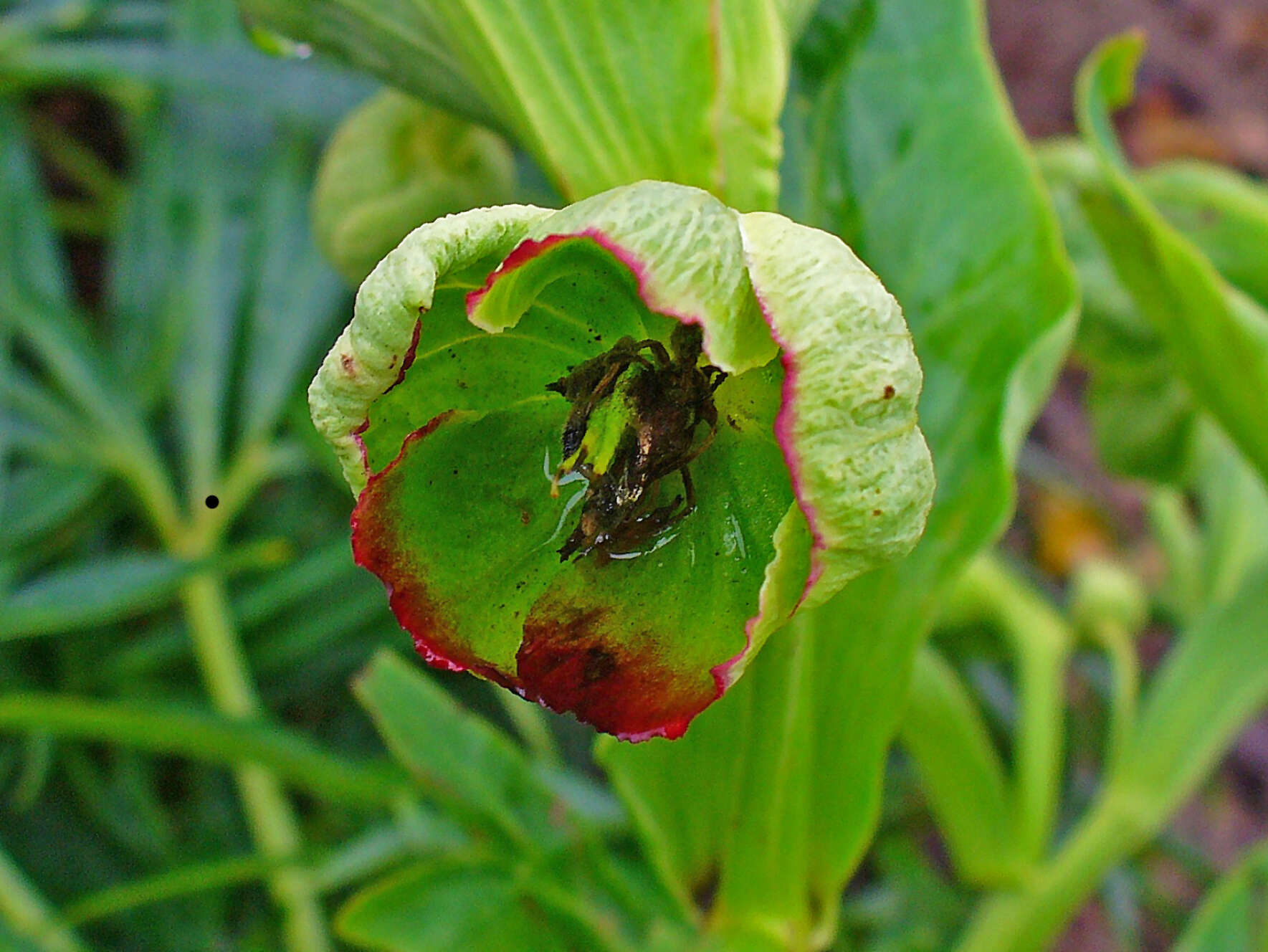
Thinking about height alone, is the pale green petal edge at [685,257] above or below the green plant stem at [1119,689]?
above

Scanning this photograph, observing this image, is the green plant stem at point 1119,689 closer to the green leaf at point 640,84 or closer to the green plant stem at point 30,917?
the green leaf at point 640,84

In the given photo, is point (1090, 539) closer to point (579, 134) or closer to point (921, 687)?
point (921, 687)

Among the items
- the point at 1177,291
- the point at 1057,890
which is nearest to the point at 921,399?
the point at 1177,291

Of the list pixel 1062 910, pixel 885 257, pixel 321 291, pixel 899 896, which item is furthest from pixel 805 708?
pixel 321 291

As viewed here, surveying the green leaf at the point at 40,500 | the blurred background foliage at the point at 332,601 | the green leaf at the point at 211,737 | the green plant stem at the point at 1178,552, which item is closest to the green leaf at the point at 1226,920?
the blurred background foliage at the point at 332,601

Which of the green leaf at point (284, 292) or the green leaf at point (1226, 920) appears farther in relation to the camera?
the green leaf at point (284, 292)

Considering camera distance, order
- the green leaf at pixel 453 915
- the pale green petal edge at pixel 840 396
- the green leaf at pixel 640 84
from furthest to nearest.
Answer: the green leaf at pixel 453 915 < the green leaf at pixel 640 84 < the pale green petal edge at pixel 840 396

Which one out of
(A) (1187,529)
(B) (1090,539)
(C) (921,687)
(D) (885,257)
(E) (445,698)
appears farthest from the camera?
(B) (1090,539)
